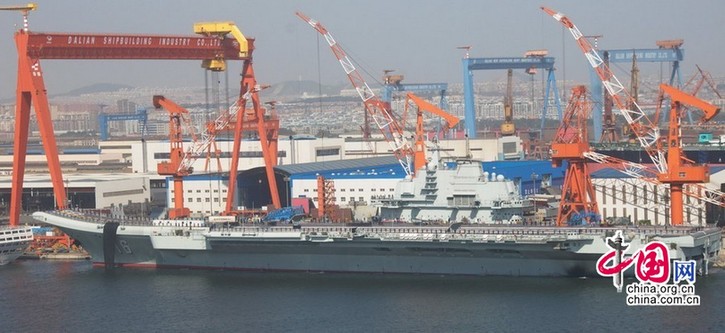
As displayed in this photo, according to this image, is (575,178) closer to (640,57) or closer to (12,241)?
(12,241)

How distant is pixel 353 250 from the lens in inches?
1564

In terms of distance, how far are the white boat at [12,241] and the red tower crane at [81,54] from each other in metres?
1.90

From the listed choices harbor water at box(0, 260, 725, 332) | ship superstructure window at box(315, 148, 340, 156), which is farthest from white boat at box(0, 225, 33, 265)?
ship superstructure window at box(315, 148, 340, 156)

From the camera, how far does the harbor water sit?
31328mm

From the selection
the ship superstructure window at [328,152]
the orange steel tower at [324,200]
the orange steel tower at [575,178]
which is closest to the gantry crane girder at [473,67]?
the ship superstructure window at [328,152]

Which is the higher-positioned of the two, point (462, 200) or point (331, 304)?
point (462, 200)

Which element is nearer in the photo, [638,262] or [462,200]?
[638,262]

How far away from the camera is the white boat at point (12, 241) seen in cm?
4416

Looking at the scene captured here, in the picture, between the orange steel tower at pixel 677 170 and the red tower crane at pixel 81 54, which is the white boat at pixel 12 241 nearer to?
the red tower crane at pixel 81 54

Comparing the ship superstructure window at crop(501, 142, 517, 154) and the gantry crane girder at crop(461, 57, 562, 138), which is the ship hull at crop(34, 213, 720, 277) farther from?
A: the gantry crane girder at crop(461, 57, 562, 138)

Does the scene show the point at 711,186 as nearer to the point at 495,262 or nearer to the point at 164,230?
the point at 495,262

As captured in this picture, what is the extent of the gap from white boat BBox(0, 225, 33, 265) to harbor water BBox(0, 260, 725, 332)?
3190mm

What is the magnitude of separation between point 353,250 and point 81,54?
12872 mm

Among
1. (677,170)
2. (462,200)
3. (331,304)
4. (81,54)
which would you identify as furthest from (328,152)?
(331,304)
